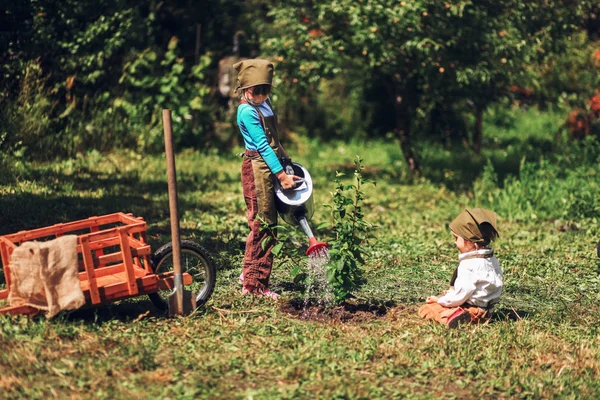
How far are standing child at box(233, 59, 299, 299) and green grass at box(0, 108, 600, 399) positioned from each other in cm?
15

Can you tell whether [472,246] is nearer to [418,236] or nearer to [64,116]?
[418,236]

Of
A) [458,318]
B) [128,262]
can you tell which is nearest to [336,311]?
[458,318]

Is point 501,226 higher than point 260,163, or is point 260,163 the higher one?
point 260,163

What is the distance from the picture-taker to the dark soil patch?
550 cm

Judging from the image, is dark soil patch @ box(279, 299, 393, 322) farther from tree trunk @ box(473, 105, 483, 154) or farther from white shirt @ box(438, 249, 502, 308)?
tree trunk @ box(473, 105, 483, 154)

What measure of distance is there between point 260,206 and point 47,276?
1.56m

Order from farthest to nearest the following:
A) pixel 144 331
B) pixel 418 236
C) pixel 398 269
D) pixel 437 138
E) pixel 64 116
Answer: pixel 437 138 < pixel 64 116 < pixel 418 236 < pixel 398 269 < pixel 144 331


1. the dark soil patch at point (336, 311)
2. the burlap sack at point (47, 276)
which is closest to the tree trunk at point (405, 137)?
the dark soil patch at point (336, 311)

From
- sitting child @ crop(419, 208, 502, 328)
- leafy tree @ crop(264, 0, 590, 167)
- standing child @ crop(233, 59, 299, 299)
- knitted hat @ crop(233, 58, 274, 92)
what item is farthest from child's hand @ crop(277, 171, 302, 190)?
leafy tree @ crop(264, 0, 590, 167)

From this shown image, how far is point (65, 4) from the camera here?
10.9 m

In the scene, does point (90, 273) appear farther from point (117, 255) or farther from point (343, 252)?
point (343, 252)

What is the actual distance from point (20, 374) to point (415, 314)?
2.58 metres

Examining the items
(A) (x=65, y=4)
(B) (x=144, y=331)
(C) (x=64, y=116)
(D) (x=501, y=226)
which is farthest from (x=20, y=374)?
(A) (x=65, y=4)

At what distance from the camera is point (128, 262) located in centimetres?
516
